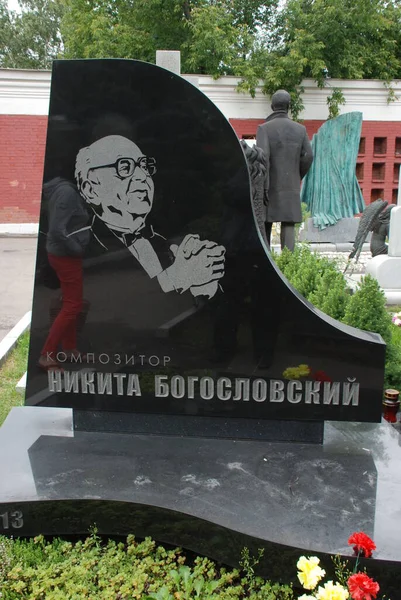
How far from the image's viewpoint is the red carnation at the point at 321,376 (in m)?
2.72

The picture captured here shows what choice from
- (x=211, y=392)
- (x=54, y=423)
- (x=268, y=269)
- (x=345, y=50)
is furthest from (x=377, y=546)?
(x=345, y=50)

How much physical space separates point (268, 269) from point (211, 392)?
2.21ft

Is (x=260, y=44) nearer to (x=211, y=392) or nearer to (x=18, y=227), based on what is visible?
(x=18, y=227)

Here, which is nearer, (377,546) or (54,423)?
(377,546)

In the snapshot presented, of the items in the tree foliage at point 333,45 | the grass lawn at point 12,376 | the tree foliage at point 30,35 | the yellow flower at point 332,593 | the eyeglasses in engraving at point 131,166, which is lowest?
the yellow flower at point 332,593

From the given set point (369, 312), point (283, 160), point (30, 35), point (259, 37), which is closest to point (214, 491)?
point (369, 312)

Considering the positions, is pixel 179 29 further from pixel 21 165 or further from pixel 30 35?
pixel 30 35

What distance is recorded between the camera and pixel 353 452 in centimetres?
271

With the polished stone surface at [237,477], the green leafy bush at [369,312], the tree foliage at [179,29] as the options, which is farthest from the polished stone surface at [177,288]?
the tree foliage at [179,29]

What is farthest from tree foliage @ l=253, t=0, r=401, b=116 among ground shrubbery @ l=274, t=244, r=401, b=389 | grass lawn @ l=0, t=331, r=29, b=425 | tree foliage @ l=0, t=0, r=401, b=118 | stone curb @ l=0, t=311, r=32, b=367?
grass lawn @ l=0, t=331, r=29, b=425

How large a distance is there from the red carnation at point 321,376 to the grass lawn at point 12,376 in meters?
2.18

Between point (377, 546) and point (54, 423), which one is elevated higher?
point (54, 423)

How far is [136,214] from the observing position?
106 inches

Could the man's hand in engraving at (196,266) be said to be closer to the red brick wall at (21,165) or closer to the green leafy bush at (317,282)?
the green leafy bush at (317,282)
